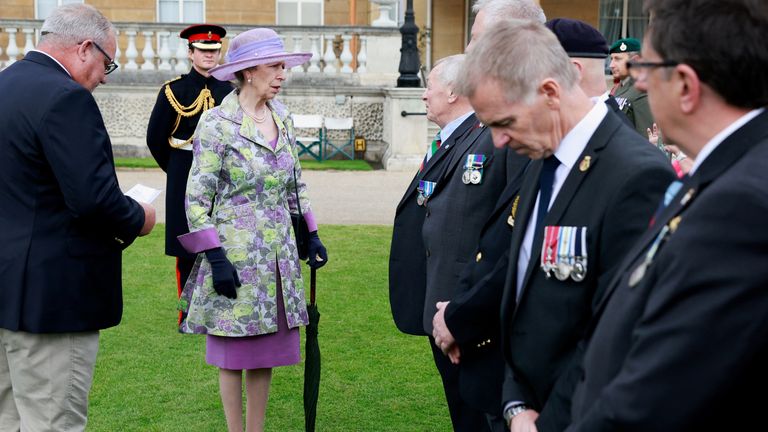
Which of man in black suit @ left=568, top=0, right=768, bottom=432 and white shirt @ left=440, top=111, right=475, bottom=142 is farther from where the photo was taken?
white shirt @ left=440, top=111, right=475, bottom=142

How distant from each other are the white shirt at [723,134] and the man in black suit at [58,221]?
270 cm

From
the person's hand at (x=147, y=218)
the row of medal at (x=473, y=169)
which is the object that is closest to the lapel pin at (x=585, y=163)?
the row of medal at (x=473, y=169)

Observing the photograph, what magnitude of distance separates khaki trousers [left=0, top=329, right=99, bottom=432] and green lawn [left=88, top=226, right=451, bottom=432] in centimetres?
131

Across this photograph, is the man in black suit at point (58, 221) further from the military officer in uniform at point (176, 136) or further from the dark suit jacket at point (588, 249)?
the military officer in uniform at point (176, 136)

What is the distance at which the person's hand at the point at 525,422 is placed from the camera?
2.75 m

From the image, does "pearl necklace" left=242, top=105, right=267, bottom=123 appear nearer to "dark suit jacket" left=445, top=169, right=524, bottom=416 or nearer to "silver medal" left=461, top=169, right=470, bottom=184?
"silver medal" left=461, top=169, right=470, bottom=184

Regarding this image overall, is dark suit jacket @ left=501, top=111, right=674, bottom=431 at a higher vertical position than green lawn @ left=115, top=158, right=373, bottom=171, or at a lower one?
higher

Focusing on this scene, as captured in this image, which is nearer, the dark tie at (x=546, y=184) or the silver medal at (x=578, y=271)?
the silver medal at (x=578, y=271)

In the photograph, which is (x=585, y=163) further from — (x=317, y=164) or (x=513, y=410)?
(x=317, y=164)

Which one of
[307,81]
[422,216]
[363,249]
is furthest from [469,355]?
[307,81]

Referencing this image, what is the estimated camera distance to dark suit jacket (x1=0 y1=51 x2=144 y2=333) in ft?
12.9

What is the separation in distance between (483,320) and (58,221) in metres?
1.77

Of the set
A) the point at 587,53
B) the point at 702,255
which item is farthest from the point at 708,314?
the point at 587,53

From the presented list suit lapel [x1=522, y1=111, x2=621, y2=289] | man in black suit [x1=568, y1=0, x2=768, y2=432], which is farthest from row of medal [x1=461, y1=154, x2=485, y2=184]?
man in black suit [x1=568, y1=0, x2=768, y2=432]
